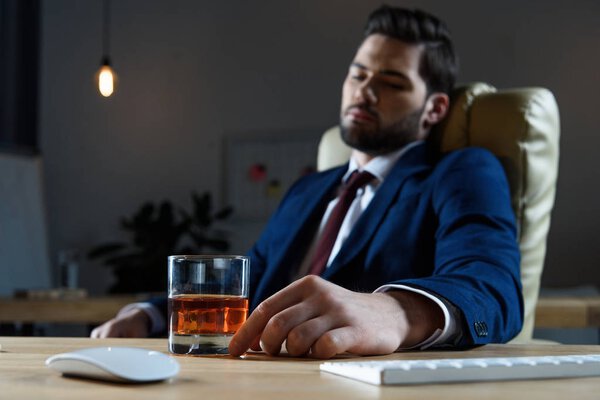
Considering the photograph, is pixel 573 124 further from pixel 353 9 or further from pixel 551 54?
pixel 353 9

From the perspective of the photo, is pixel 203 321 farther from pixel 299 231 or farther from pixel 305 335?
pixel 299 231

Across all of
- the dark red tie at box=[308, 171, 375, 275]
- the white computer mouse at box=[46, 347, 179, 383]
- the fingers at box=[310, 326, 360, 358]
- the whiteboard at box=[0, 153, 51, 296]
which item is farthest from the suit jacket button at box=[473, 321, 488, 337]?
the whiteboard at box=[0, 153, 51, 296]

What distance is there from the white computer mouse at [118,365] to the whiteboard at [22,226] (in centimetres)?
377

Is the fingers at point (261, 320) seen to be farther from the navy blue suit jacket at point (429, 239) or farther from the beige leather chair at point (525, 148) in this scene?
the beige leather chair at point (525, 148)

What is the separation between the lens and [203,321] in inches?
33.5

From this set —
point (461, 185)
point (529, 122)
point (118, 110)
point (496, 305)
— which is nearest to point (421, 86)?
point (529, 122)

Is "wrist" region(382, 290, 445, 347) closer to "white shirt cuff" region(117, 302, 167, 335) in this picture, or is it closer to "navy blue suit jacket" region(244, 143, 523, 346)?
"navy blue suit jacket" region(244, 143, 523, 346)

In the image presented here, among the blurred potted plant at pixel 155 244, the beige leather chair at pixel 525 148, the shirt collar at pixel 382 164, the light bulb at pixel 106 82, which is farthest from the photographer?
the blurred potted plant at pixel 155 244

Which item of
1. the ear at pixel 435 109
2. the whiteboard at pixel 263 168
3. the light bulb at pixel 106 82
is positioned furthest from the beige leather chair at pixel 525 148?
the whiteboard at pixel 263 168

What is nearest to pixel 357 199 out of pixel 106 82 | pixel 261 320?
pixel 261 320

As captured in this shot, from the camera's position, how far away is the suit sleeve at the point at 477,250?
1.05 meters

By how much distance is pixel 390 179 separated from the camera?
5.83 feet

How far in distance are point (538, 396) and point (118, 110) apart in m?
4.74

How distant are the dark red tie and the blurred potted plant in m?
2.76
